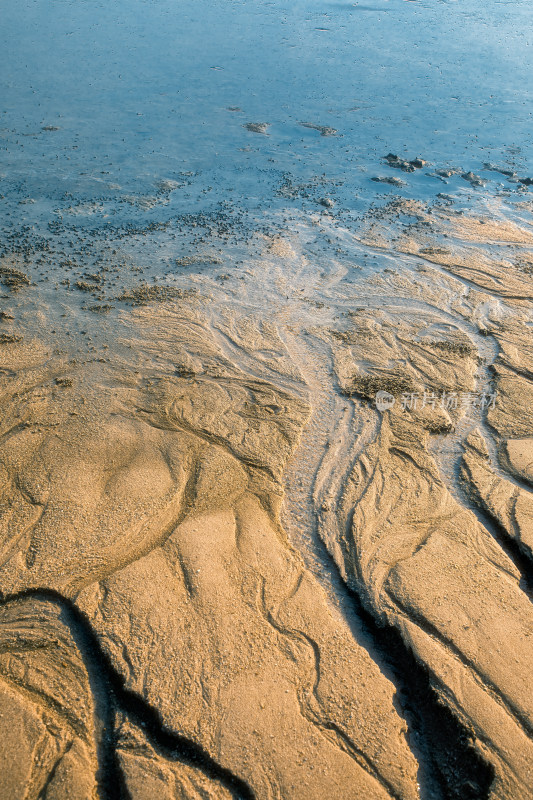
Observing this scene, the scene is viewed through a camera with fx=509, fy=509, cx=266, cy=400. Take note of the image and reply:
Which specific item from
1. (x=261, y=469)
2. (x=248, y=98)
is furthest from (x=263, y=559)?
(x=248, y=98)

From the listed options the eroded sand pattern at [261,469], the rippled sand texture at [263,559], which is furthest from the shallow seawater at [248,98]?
the rippled sand texture at [263,559]

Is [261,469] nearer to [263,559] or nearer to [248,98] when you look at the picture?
[263,559]

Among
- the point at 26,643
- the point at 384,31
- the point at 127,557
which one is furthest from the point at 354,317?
the point at 384,31

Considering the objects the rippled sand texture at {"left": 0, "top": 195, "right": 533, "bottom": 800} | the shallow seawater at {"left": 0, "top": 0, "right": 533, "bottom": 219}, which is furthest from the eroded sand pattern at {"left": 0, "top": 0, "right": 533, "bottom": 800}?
the shallow seawater at {"left": 0, "top": 0, "right": 533, "bottom": 219}

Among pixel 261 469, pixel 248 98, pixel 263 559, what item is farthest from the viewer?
pixel 248 98

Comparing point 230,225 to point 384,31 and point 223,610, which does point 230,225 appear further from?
point 384,31

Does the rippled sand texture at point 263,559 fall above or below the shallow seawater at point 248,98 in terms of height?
below

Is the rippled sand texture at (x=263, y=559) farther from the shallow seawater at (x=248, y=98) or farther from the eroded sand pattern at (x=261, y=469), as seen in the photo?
the shallow seawater at (x=248, y=98)

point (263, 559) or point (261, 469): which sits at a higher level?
point (261, 469)
